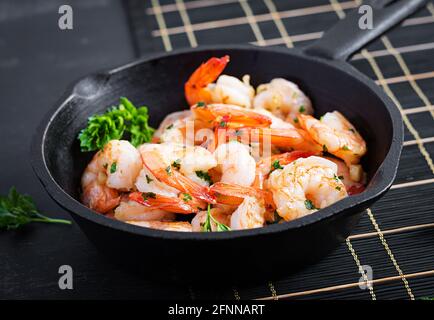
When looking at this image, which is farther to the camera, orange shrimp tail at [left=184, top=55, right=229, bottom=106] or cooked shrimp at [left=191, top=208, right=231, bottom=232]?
orange shrimp tail at [left=184, top=55, right=229, bottom=106]

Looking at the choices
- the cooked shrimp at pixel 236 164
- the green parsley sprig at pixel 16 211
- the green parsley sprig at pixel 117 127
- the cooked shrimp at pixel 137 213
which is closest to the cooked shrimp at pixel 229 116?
the cooked shrimp at pixel 236 164

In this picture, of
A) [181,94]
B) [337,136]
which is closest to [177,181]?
[337,136]

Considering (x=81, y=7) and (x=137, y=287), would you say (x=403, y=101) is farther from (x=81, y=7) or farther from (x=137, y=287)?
(x=81, y=7)

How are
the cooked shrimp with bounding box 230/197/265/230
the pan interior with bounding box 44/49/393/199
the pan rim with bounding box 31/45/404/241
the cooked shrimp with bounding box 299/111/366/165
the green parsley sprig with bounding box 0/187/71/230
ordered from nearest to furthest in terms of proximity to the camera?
1. the pan rim with bounding box 31/45/404/241
2. the cooked shrimp with bounding box 230/197/265/230
3. the cooked shrimp with bounding box 299/111/366/165
4. the pan interior with bounding box 44/49/393/199
5. the green parsley sprig with bounding box 0/187/71/230

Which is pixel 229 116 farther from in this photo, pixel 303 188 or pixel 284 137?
pixel 303 188

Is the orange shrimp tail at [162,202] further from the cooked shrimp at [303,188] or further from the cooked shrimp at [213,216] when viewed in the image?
the cooked shrimp at [303,188]

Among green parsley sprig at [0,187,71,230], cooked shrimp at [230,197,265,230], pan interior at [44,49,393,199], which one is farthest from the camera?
green parsley sprig at [0,187,71,230]

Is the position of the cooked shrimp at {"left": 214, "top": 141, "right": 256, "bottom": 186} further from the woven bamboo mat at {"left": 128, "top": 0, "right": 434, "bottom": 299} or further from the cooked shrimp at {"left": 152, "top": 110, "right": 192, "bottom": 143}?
the woven bamboo mat at {"left": 128, "top": 0, "right": 434, "bottom": 299}

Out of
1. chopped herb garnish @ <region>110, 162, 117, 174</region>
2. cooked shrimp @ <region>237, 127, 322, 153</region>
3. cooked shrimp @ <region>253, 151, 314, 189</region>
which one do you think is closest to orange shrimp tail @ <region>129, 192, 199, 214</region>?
chopped herb garnish @ <region>110, 162, 117, 174</region>
